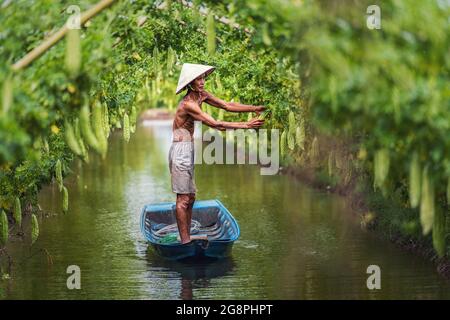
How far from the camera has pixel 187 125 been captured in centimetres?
1397

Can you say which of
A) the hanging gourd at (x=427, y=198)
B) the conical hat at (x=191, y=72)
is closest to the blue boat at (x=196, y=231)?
the conical hat at (x=191, y=72)

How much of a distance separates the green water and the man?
99 cm

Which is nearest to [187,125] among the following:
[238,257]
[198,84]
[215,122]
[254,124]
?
[198,84]

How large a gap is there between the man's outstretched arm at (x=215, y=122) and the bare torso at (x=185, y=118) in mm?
135

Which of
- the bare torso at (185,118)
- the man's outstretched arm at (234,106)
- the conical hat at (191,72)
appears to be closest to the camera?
the man's outstretched arm at (234,106)

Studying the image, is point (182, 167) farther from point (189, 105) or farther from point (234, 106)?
point (234, 106)

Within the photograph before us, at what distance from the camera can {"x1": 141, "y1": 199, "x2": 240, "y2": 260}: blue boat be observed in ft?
48.6

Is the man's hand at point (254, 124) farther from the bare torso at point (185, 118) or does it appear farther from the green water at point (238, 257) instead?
the green water at point (238, 257)

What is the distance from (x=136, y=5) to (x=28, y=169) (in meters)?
4.07

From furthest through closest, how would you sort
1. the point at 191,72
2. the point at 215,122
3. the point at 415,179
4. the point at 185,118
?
the point at 185,118 → the point at 191,72 → the point at 215,122 → the point at 415,179

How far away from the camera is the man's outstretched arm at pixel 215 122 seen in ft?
39.3

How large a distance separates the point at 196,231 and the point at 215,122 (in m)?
4.92

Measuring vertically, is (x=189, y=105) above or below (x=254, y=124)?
above

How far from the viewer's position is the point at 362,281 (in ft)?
44.6
